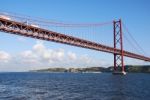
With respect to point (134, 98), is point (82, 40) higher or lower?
higher

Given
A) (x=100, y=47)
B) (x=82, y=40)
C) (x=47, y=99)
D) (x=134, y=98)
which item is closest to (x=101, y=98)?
(x=134, y=98)

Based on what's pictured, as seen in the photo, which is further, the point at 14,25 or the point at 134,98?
the point at 14,25

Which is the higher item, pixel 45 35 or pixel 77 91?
pixel 45 35

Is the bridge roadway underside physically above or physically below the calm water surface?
above

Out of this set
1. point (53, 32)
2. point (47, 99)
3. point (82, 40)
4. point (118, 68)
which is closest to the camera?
point (47, 99)

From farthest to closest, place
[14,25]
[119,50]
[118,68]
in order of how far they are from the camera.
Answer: [118,68]
[119,50]
[14,25]

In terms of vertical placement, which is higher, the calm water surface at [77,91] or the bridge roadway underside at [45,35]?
the bridge roadway underside at [45,35]

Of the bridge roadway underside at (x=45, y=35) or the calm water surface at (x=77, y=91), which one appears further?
the bridge roadway underside at (x=45, y=35)

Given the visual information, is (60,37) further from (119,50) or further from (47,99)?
(119,50)

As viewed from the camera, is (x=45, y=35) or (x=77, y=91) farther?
(x=45, y=35)

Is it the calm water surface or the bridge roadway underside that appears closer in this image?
the calm water surface
